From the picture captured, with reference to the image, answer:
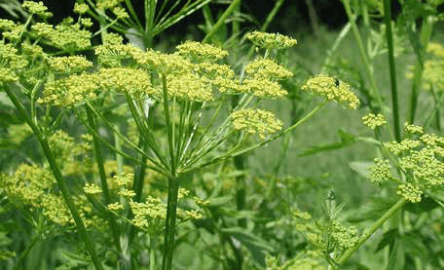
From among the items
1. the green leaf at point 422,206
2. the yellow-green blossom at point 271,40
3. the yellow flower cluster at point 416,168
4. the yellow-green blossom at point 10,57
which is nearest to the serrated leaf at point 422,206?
the green leaf at point 422,206

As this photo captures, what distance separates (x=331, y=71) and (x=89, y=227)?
138 cm

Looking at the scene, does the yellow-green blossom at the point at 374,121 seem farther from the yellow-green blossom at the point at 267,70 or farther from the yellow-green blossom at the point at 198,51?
the yellow-green blossom at the point at 198,51

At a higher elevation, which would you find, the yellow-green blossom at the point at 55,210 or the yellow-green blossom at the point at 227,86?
the yellow-green blossom at the point at 227,86

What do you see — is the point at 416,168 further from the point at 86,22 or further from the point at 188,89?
the point at 86,22

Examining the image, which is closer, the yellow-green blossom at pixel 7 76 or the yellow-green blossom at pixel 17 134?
the yellow-green blossom at pixel 7 76

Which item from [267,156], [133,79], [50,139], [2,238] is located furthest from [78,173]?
[267,156]

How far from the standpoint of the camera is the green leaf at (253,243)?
2617mm

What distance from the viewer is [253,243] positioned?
8.69 ft

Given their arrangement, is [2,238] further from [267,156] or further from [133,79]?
[267,156]

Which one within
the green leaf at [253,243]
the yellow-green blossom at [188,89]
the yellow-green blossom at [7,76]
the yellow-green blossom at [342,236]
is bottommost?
the green leaf at [253,243]

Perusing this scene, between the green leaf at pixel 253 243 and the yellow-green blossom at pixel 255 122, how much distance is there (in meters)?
0.85

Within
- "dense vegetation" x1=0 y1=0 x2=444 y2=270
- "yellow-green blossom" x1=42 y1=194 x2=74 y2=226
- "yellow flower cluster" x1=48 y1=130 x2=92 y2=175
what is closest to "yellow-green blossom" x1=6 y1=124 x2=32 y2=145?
"dense vegetation" x1=0 y1=0 x2=444 y2=270

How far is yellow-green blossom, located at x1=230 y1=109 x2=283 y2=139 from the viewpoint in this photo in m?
1.80

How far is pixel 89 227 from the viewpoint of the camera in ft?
7.91
